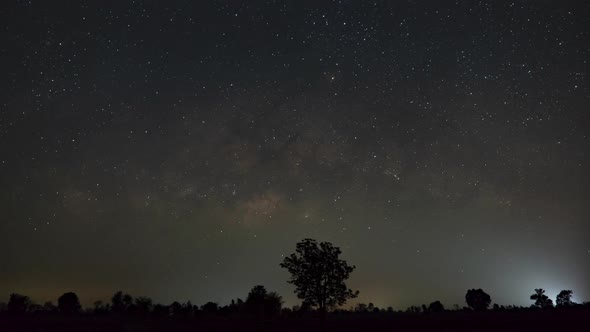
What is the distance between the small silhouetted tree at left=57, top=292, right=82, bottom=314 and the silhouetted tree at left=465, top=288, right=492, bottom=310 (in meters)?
125

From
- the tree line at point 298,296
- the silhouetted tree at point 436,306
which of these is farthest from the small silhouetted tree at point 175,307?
the silhouetted tree at point 436,306

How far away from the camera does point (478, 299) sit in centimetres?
15162

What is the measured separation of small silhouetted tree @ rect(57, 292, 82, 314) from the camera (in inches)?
5463

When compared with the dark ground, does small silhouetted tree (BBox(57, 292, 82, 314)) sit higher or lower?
higher

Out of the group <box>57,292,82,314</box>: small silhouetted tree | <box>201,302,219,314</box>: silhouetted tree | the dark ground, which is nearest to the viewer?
the dark ground

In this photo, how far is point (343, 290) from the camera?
54.2 metres

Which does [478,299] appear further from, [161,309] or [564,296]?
[161,309]

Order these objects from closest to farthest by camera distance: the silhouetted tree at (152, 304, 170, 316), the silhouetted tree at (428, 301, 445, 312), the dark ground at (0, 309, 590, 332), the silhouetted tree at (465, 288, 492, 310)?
the dark ground at (0, 309, 590, 332) → the silhouetted tree at (152, 304, 170, 316) → the silhouetted tree at (465, 288, 492, 310) → the silhouetted tree at (428, 301, 445, 312)

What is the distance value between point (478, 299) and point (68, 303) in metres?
129

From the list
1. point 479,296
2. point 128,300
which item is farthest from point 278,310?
point 479,296

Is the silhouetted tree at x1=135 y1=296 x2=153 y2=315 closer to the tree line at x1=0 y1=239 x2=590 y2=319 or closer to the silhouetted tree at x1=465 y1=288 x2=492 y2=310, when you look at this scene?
the tree line at x1=0 y1=239 x2=590 y2=319

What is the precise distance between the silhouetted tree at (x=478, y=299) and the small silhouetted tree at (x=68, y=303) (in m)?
Answer: 125

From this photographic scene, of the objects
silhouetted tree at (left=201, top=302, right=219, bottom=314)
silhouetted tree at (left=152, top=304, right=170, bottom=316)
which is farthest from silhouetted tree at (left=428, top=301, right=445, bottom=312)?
silhouetted tree at (left=152, top=304, right=170, bottom=316)

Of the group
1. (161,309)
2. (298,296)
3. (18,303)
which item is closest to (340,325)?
(298,296)
